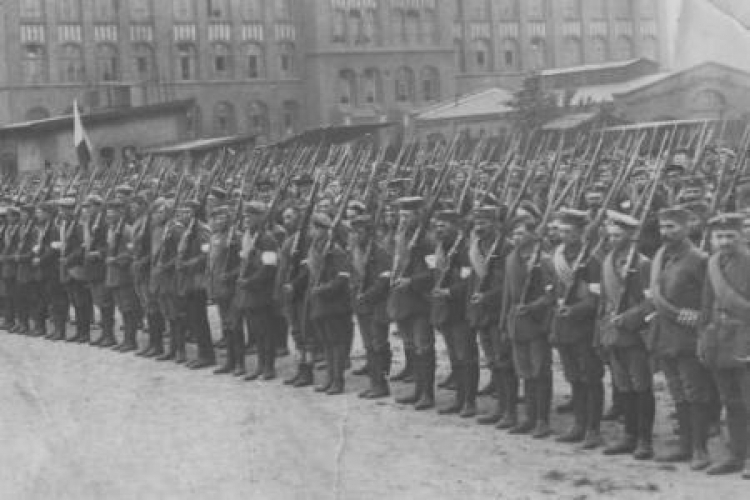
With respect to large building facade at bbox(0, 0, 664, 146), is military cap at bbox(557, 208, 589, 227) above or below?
below

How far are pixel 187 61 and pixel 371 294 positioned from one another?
5228 cm

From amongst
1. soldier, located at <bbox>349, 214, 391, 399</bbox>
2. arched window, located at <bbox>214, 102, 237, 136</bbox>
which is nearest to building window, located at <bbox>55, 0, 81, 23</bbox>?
arched window, located at <bbox>214, 102, 237, 136</bbox>

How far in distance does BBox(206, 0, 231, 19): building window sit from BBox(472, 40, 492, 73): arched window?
14538 millimetres

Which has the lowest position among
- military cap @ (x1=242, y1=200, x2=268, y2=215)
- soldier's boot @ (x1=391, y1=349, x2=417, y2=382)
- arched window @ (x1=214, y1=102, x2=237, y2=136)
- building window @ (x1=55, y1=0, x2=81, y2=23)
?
soldier's boot @ (x1=391, y1=349, x2=417, y2=382)

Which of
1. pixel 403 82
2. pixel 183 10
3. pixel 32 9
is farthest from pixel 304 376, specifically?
pixel 403 82

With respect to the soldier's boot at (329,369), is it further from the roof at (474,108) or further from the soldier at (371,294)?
the roof at (474,108)

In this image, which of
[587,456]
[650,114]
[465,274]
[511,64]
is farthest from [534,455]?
[511,64]

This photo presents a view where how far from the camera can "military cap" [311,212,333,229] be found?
11.8m

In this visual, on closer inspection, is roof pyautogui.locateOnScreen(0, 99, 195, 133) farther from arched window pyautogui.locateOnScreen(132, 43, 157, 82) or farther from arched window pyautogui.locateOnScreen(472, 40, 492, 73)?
arched window pyautogui.locateOnScreen(472, 40, 492, 73)

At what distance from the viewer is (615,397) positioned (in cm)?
1004

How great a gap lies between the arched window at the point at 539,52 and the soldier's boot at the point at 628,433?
61.7 m

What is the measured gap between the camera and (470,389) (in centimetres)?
1055

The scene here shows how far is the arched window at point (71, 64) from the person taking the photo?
59.4 metres

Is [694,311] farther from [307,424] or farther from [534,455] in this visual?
[307,424]
